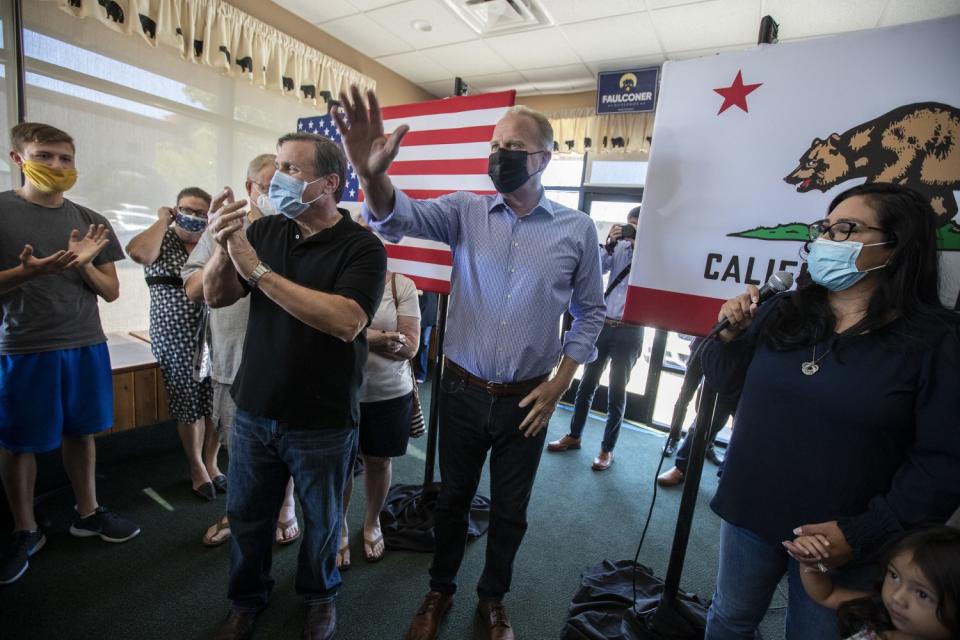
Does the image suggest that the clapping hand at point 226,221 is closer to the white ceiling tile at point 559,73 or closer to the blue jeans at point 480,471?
the blue jeans at point 480,471

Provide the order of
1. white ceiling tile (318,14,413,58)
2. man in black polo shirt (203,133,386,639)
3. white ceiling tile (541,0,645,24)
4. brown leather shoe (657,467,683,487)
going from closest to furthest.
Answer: man in black polo shirt (203,133,386,639) → brown leather shoe (657,467,683,487) → white ceiling tile (541,0,645,24) → white ceiling tile (318,14,413,58)

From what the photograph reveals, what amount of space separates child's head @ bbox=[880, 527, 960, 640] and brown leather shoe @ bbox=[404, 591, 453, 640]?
1.28 metres

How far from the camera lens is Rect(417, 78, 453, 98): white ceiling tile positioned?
4.85m

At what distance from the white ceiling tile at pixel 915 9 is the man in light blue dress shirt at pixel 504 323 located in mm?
2924

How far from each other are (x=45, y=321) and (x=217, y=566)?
3.90 feet

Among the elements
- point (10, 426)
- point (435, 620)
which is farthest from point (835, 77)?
point (10, 426)

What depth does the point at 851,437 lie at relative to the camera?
0.94 m

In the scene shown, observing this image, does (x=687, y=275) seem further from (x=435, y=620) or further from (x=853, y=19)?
(x=853, y=19)

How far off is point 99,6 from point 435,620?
3.68 m

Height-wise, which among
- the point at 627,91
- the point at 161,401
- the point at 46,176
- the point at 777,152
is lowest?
the point at 161,401

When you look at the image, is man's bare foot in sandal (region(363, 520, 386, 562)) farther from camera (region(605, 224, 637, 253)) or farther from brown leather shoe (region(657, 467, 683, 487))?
camera (region(605, 224, 637, 253))

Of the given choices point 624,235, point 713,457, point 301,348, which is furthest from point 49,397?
point 713,457

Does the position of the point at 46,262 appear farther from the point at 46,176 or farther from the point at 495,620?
the point at 495,620

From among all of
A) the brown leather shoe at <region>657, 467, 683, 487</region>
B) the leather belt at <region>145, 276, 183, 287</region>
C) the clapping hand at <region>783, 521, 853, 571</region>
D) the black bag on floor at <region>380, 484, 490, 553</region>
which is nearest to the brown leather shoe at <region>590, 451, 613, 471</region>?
the brown leather shoe at <region>657, 467, 683, 487</region>
